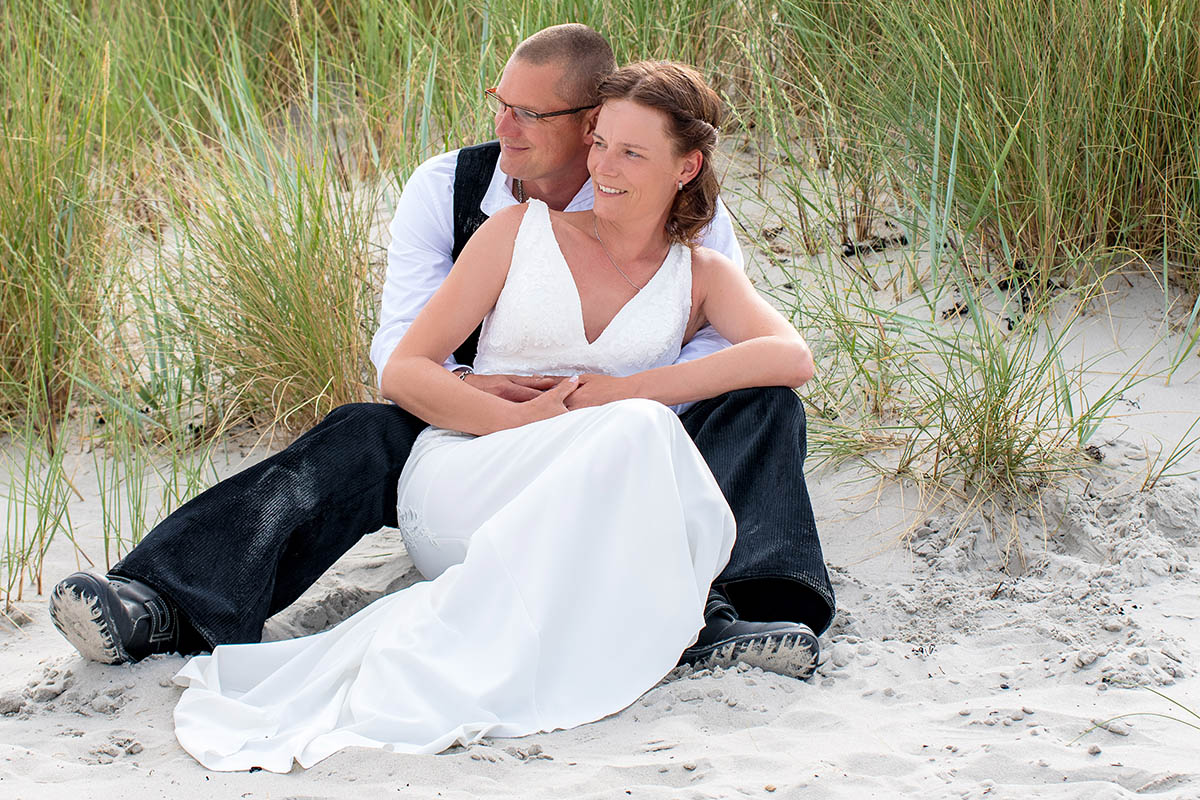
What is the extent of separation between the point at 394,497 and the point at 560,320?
0.56 meters

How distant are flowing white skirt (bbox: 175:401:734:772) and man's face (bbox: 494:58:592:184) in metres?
0.81

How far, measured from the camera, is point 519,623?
243 centimetres

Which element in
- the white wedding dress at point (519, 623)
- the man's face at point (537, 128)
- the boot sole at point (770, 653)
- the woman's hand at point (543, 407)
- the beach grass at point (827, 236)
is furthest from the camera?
the beach grass at point (827, 236)

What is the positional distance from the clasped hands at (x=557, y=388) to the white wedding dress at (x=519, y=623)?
17 centimetres

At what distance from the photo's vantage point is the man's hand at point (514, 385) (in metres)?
2.95

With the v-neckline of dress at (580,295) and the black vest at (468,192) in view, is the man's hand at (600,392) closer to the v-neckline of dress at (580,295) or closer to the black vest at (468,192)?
the v-neckline of dress at (580,295)

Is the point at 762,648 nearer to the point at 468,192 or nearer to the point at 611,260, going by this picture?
the point at 611,260

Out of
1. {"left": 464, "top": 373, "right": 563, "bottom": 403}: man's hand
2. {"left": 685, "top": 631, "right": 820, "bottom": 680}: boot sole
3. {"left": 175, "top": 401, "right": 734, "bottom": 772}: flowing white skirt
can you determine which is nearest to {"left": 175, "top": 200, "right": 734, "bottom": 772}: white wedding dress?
{"left": 175, "top": 401, "right": 734, "bottom": 772}: flowing white skirt

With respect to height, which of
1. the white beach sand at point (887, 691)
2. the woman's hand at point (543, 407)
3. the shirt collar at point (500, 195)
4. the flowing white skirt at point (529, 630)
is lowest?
the white beach sand at point (887, 691)

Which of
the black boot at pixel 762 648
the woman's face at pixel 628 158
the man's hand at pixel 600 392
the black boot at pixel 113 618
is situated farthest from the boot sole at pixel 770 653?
the black boot at pixel 113 618

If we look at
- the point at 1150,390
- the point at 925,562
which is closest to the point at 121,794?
the point at 925,562

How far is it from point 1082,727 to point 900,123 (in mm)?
2468

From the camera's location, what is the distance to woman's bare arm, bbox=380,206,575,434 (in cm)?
284

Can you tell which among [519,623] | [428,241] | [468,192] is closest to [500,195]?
[468,192]
